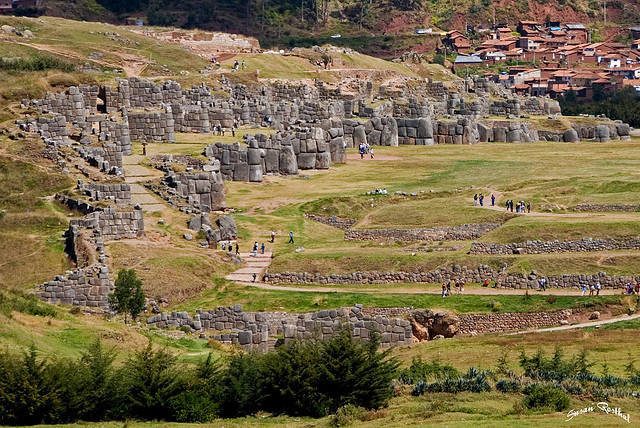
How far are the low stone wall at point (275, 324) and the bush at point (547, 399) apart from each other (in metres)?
13.8

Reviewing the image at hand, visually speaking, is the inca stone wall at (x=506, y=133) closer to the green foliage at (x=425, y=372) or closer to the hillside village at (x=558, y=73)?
the hillside village at (x=558, y=73)

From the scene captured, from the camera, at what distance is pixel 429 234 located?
73875 millimetres

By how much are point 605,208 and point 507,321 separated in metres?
21.3

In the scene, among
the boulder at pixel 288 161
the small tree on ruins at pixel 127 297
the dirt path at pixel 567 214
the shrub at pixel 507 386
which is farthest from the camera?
the boulder at pixel 288 161

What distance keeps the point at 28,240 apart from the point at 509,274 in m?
20.5

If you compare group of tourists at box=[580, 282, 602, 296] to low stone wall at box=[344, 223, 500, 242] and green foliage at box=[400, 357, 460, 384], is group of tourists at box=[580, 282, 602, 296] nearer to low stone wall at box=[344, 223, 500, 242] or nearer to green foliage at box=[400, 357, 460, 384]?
low stone wall at box=[344, 223, 500, 242]

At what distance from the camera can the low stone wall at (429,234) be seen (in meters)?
73.3

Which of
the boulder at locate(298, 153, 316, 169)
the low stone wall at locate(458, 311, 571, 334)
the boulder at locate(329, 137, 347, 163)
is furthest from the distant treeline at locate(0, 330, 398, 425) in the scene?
the boulder at locate(329, 137, 347, 163)

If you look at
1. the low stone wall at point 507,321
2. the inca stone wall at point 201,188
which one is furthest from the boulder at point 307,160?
the low stone wall at point 507,321

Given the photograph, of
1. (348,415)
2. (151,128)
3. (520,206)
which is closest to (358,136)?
(151,128)

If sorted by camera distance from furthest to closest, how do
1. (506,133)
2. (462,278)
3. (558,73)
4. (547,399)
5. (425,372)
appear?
(558,73)
(506,133)
(462,278)
(425,372)
(547,399)

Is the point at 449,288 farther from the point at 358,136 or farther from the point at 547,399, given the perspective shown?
the point at 358,136

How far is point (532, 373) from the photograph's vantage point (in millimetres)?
41938

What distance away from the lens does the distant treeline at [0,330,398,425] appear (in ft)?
120
